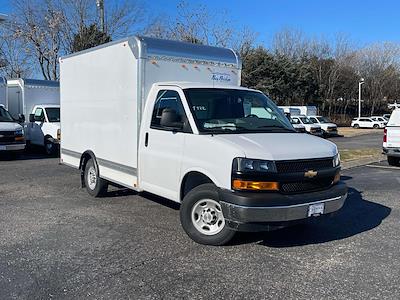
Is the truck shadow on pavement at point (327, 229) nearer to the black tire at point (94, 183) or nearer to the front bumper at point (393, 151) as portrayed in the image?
the black tire at point (94, 183)

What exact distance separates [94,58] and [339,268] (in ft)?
18.3

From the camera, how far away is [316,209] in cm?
528

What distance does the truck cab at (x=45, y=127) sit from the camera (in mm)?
15852

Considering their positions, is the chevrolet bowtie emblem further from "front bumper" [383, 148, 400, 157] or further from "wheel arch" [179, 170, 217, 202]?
"front bumper" [383, 148, 400, 157]

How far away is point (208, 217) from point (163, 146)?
1.29m

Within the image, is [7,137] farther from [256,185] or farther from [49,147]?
[256,185]

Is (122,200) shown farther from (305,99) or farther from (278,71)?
(305,99)

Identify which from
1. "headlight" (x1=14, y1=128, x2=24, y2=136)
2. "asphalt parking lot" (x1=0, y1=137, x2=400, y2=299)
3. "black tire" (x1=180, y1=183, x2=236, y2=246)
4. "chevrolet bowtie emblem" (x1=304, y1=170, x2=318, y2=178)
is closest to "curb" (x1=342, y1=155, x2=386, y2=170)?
"asphalt parking lot" (x1=0, y1=137, x2=400, y2=299)

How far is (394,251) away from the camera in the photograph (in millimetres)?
5430

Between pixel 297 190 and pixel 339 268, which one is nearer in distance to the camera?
pixel 339 268

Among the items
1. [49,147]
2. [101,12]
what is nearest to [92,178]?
[49,147]

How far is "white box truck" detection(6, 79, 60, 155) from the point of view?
633 inches

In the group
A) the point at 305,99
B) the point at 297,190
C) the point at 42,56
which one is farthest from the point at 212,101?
the point at 305,99

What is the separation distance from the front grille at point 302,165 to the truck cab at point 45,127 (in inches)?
478
